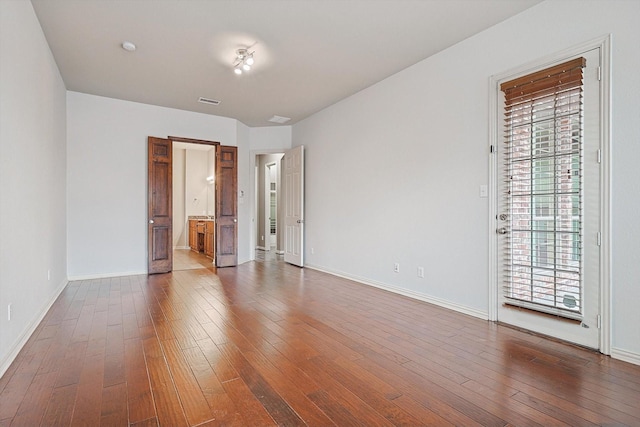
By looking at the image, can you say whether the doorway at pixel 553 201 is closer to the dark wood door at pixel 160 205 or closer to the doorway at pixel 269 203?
the dark wood door at pixel 160 205

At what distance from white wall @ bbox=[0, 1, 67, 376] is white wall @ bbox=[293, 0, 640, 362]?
379 cm

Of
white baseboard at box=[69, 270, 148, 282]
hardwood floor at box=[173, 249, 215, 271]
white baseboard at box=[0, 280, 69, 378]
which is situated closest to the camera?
white baseboard at box=[0, 280, 69, 378]

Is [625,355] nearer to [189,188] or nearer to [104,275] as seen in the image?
[104,275]

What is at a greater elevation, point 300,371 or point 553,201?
point 553,201

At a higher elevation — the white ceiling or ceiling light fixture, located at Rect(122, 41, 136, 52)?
the white ceiling

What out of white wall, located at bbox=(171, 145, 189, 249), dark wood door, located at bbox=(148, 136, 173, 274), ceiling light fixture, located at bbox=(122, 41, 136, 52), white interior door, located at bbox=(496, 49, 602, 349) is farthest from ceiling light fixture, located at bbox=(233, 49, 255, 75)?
white wall, located at bbox=(171, 145, 189, 249)

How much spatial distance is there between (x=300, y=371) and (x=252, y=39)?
3.22 meters

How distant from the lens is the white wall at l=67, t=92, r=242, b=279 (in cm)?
515

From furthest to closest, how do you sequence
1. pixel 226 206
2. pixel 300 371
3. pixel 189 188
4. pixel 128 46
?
1. pixel 189 188
2. pixel 226 206
3. pixel 128 46
4. pixel 300 371

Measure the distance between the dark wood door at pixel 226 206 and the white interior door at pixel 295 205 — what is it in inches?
41.5

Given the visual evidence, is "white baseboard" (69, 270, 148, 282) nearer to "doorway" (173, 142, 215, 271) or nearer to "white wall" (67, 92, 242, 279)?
"white wall" (67, 92, 242, 279)

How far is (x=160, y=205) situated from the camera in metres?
5.74

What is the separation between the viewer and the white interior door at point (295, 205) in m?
6.43

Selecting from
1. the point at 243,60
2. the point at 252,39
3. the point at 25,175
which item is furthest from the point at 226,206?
the point at 25,175
